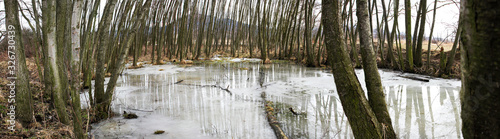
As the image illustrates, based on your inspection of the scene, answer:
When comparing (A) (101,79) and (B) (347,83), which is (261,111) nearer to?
(B) (347,83)

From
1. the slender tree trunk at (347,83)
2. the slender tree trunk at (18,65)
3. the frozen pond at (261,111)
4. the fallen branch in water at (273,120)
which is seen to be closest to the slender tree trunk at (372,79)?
the slender tree trunk at (347,83)

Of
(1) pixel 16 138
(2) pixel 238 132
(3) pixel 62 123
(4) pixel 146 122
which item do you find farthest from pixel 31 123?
(2) pixel 238 132

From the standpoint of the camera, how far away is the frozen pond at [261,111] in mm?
2236

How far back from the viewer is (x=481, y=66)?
0.68m

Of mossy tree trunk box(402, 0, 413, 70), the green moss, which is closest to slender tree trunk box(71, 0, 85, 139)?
the green moss

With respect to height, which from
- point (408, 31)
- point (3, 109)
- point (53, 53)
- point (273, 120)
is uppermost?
point (408, 31)

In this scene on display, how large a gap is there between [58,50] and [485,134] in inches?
86.6

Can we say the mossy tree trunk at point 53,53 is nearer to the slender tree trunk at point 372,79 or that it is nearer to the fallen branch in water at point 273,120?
the fallen branch in water at point 273,120

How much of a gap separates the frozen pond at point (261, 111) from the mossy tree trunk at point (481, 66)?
1169 mm

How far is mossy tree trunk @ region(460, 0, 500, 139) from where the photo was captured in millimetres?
646

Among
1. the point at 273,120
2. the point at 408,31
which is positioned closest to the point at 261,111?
the point at 273,120

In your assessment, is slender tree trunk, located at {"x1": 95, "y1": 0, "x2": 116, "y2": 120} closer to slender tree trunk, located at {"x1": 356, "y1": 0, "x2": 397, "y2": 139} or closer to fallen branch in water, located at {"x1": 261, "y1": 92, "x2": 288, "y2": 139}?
fallen branch in water, located at {"x1": 261, "y1": 92, "x2": 288, "y2": 139}

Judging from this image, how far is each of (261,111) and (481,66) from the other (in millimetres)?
2303

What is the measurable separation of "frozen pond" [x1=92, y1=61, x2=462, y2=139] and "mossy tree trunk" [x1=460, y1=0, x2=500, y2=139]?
1.17 metres
